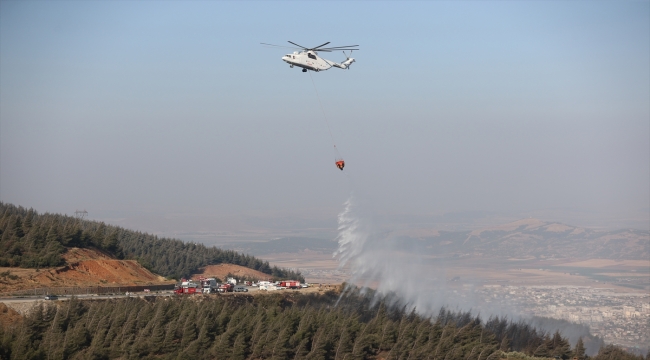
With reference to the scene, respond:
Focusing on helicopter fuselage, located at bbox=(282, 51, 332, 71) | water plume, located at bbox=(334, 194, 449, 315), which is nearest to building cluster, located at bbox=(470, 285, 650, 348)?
water plume, located at bbox=(334, 194, 449, 315)

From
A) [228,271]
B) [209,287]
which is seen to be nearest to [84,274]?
[209,287]

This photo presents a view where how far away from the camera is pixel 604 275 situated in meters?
189

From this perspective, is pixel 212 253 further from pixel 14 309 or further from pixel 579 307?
pixel 14 309

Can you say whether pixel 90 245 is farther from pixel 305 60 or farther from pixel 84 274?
pixel 305 60

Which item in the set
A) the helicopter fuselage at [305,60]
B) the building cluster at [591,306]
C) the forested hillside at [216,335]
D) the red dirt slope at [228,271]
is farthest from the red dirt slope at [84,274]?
the building cluster at [591,306]

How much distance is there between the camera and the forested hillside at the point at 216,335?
59.7 metres

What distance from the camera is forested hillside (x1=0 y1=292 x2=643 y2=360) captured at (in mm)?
59656

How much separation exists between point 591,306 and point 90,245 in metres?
87.0

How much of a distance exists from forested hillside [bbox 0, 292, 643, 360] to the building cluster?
4868 centimetres

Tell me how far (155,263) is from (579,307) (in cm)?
7473

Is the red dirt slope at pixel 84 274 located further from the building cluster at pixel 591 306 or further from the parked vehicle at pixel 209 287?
the building cluster at pixel 591 306

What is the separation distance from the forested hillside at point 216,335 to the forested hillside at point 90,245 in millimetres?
24279

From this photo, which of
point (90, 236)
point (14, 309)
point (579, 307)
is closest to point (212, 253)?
point (90, 236)

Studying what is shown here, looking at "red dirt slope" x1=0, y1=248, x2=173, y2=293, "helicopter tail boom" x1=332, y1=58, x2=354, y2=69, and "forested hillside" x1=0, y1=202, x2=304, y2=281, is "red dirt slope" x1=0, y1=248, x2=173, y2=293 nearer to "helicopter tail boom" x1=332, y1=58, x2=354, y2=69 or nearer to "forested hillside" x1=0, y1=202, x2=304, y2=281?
"forested hillside" x1=0, y1=202, x2=304, y2=281
